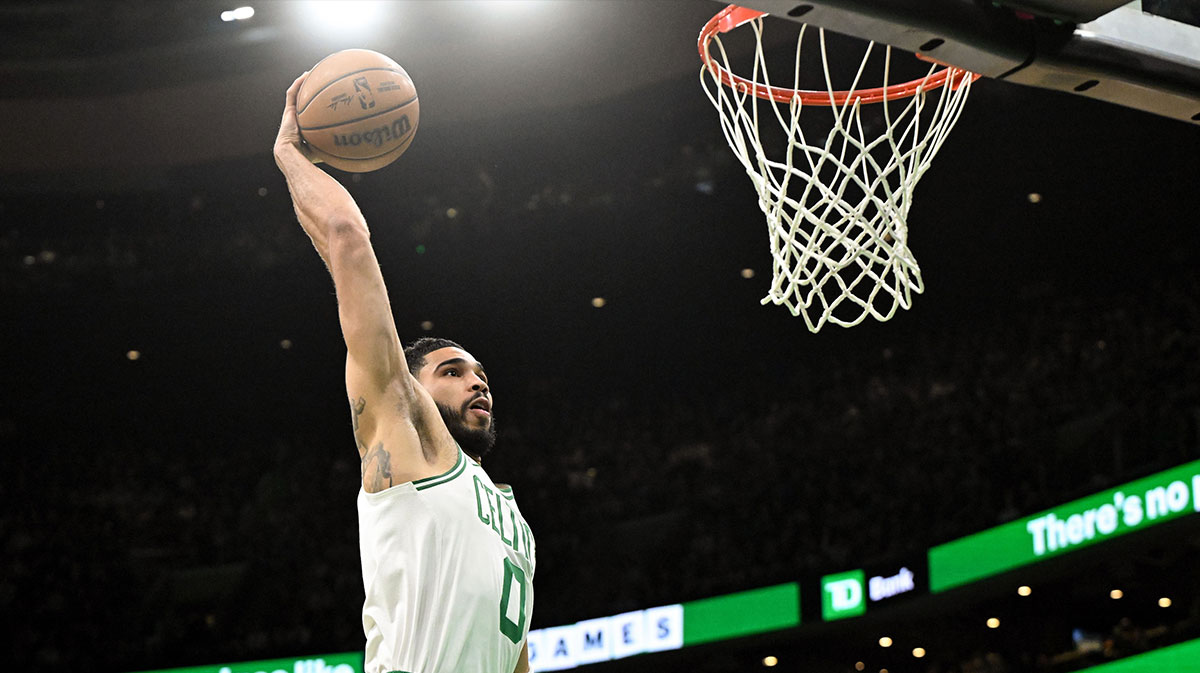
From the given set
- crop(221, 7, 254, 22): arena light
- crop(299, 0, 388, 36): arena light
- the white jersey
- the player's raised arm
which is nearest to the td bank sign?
crop(299, 0, 388, 36): arena light

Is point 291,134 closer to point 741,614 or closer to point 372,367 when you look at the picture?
point 372,367

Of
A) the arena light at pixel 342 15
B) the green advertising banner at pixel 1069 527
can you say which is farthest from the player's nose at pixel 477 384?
the arena light at pixel 342 15

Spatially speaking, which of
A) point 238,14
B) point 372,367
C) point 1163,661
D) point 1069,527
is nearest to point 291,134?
point 372,367

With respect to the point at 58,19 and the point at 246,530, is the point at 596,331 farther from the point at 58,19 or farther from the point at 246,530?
the point at 58,19

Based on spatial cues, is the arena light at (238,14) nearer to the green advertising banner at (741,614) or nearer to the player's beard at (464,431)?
the green advertising banner at (741,614)

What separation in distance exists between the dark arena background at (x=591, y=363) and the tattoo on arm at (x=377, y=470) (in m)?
6.96

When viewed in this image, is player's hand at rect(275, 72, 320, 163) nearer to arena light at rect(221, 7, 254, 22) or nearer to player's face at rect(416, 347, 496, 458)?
player's face at rect(416, 347, 496, 458)

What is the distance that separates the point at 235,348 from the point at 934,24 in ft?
39.2

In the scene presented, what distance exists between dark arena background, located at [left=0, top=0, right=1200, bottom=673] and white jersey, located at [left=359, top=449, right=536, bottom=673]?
680 cm

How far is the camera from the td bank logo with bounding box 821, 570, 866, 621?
9.80 m

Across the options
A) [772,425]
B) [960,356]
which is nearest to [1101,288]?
[960,356]

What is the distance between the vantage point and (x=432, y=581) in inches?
96.6

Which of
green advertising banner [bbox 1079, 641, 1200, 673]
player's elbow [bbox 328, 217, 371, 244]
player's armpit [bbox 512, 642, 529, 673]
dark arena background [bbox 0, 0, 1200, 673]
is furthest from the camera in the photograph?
dark arena background [bbox 0, 0, 1200, 673]

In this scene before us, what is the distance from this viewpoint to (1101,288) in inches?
499
